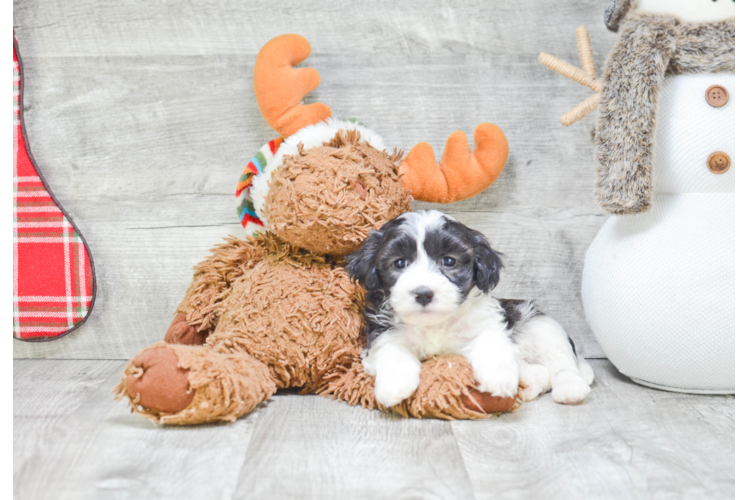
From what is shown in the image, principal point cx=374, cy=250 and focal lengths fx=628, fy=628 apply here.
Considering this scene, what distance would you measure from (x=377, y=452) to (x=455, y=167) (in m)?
0.84

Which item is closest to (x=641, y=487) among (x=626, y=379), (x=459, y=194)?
(x=626, y=379)

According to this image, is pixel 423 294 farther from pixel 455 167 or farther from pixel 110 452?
pixel 110 452

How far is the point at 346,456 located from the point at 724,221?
109 centimetres

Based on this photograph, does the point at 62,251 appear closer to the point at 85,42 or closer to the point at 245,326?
the point at 85,42

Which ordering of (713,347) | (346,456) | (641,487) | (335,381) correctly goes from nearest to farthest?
(641,487) < (346,456) < (713,347) < (335,381)

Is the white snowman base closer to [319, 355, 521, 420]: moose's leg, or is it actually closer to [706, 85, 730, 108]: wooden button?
[706, 85, 730, 108]: wooden button

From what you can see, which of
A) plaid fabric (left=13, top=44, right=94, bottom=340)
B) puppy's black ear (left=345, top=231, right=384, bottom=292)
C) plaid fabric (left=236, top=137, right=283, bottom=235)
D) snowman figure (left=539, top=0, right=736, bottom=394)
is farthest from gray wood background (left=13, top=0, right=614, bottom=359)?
puppy's black ear (left=345, top=231, right=384, bottom=292)

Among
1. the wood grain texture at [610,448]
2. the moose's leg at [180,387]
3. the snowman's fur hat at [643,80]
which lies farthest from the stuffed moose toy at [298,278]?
the snowman's fur hat at [643,80]

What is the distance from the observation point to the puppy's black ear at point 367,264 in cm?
155

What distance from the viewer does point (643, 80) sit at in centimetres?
152

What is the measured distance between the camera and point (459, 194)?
181cm

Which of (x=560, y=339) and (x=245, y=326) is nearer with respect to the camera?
(x=245, y=326)

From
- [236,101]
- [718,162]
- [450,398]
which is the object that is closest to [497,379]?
[450,398]

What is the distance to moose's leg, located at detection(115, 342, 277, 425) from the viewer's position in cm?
134
